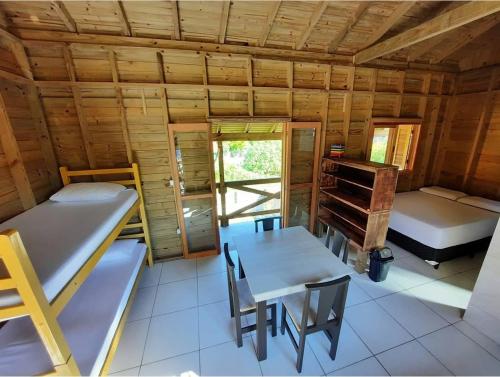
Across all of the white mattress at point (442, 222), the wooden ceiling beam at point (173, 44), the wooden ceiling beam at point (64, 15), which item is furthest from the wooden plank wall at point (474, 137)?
the wooden ceiling beam at point (64, 15)

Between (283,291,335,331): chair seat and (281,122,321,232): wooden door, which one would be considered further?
(281,122,321,232): wooden door

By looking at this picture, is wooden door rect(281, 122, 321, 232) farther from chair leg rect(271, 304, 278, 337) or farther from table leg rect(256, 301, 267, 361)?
table leg rect(256, 301, 267, 361)

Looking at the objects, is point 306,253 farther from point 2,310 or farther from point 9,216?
point 9,216

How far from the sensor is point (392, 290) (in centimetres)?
253

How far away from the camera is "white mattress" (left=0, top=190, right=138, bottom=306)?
45.1 inches

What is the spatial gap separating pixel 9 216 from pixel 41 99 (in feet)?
4.55

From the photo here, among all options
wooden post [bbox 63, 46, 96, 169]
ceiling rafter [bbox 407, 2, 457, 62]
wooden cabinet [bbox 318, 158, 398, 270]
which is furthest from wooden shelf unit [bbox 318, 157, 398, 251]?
wooden post [bbox 63, 46, 96, 169]

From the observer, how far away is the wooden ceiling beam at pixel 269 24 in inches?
87.4

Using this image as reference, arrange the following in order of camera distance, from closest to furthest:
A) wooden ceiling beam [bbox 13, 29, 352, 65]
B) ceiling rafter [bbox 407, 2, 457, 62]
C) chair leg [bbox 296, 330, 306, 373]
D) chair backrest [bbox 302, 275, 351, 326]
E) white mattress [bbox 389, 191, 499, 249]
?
1. chair backrest [bbox 302, 275, 351, 326]
2. chair leg [bbox 296, 330, 306, 373]
3. wooden ceiling beam [bbox 13, 29, 352, 65]
4. white mattress [bbox 389, 191, 499, 249]
5. ceiling rafter [bbox 407, 2, 457, 62]

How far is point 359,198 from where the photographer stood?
3.12 m

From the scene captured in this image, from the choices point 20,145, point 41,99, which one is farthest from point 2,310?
point 41,99

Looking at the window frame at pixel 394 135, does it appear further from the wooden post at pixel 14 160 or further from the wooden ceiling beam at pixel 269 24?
the wooden post at pixel 14 160

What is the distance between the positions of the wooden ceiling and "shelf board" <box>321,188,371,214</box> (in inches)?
78.3

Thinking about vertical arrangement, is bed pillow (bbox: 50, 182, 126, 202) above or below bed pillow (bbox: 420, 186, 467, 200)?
above
